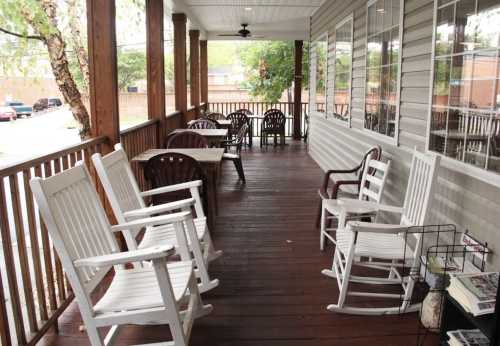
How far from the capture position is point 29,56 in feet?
15.3

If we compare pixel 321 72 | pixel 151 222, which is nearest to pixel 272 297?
pixel 151 222

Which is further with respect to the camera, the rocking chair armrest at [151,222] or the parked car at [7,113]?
the parked car at [7,113]

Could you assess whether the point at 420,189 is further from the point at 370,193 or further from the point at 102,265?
the point at 102,265

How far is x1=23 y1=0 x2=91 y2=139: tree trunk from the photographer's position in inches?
184

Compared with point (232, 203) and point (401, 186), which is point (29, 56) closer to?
point (232, 203)

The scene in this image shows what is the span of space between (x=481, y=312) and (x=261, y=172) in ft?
19.0

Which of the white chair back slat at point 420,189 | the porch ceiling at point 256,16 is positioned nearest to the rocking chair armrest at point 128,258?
the white chair back slat at point 420,189

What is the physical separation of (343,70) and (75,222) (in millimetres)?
4975

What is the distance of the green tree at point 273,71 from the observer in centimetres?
1741

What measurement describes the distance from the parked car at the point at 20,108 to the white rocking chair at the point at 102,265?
118 centimetres

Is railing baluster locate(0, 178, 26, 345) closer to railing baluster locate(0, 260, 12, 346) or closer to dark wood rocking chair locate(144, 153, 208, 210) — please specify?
railing baluster locate(0, 260, 12, 346)

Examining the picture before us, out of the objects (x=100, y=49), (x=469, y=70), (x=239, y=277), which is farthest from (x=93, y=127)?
(x=469, y=70)

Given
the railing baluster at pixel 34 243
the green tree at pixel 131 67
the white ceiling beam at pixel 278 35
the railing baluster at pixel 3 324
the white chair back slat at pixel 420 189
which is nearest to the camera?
the railing baluster at pixel 3 324

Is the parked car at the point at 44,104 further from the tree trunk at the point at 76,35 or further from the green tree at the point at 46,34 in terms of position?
the tree trunk at the point at 76,35
